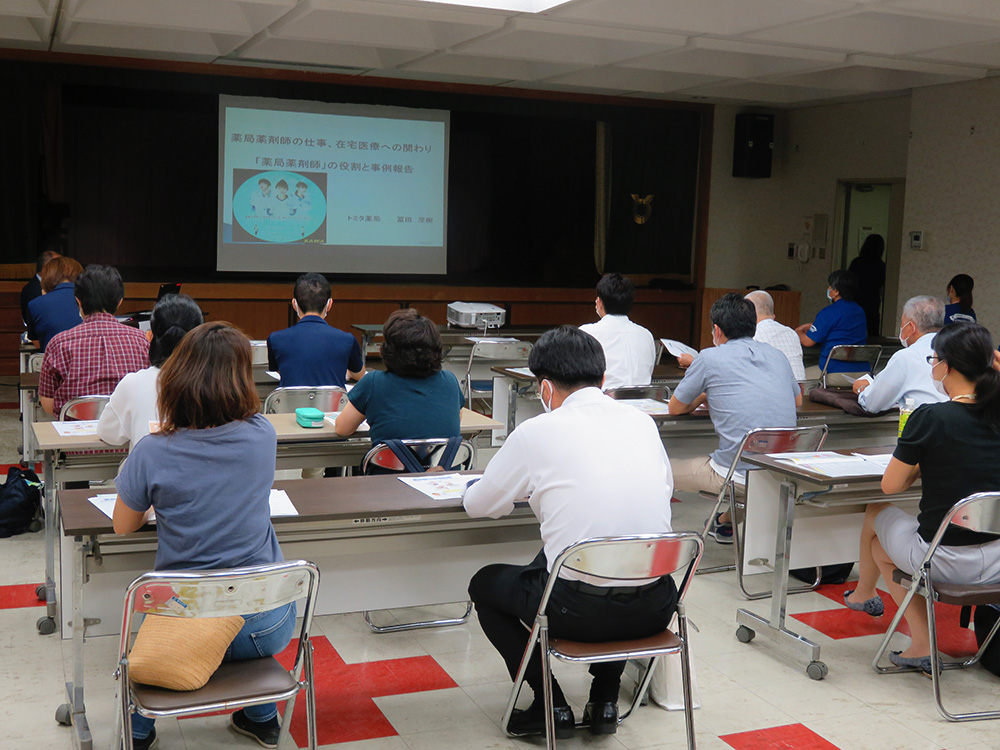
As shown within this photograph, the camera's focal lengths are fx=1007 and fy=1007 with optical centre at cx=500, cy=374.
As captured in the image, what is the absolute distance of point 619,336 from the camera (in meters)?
5.16

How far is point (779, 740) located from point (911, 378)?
1.90 meters

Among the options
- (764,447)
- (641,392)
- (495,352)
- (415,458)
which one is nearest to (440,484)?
(415,458)

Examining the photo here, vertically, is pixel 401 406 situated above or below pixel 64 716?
above

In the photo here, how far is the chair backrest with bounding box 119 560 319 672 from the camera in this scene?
80.7 inches

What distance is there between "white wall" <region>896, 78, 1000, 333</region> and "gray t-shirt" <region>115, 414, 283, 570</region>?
24.9 feet

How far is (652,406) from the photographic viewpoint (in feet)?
14.9

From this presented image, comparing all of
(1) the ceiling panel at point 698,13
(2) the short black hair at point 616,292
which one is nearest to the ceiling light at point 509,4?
(1) the ceiling panel at point 698,13

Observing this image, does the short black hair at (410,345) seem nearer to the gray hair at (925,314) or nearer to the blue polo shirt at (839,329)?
the gray hair at (925,314)

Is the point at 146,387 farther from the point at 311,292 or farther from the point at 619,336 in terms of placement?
the point at 619,336

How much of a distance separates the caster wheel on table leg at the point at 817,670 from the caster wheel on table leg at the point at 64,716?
2267 mm

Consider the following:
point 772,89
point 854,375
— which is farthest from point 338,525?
point 772,89

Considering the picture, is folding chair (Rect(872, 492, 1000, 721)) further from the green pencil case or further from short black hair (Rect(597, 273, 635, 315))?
short black hair (Rect(597, 273, 635, 315))

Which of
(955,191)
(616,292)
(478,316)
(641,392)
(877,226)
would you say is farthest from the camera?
(877,226)

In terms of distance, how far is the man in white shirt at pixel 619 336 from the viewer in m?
5.14
